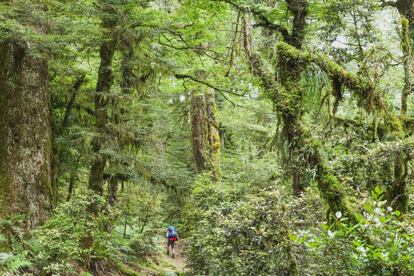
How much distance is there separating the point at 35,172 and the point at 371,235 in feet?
20.7

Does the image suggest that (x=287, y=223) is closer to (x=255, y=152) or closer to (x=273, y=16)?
(x=273, y=16)

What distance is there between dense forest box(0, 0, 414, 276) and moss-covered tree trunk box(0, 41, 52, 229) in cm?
2

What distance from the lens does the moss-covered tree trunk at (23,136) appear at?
7777 mm

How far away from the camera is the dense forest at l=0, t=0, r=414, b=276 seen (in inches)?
209

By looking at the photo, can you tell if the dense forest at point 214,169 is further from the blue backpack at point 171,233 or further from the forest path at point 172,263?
the blue backpack at point 171,233

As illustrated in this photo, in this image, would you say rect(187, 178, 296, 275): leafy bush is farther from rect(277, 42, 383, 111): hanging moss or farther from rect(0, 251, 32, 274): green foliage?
rect(0, 251, 32, 274): green foliage

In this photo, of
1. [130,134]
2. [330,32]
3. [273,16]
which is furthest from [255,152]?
[273,16]

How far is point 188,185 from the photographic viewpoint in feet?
47.5

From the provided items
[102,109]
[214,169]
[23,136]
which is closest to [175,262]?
[214,169]

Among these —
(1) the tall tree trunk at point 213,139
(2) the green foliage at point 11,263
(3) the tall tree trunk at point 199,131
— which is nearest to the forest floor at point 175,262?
(1) the tall tree trunk at point 213,139

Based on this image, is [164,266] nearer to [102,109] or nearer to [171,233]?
[171,233]

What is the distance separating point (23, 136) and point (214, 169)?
26.6 feet

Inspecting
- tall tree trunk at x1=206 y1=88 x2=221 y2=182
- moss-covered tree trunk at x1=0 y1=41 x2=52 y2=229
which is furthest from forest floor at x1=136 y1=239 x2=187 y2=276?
moss-covered tree trunk at x1=0 y1=41 x2=52 y2=229

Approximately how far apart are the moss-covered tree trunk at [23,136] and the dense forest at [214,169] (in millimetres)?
25
